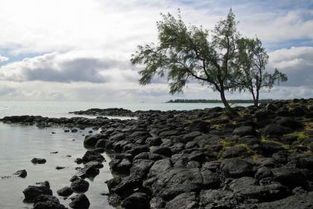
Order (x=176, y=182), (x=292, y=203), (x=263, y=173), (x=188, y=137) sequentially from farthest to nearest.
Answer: (x=188, y=137) → (x=176, y=182) → (x=263, y=173) → (x=292, y=203)

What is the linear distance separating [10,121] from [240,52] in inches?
2062

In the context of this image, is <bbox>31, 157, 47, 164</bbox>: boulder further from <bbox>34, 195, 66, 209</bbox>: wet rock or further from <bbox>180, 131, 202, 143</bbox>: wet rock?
<bbox>34, 195, 66, 209</bbox>: wet rock

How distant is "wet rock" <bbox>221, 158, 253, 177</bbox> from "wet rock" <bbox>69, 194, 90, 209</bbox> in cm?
615

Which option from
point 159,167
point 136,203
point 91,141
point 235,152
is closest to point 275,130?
point 235,152

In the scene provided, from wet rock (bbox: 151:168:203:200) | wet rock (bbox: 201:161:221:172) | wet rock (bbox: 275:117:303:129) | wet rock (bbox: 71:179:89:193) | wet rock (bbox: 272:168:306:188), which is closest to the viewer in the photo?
wet rock (bbox: 272:168:306:188)

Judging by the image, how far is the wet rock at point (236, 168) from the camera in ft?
54.1

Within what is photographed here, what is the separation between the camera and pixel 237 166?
17078 mm

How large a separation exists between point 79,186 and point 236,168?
7.64 m

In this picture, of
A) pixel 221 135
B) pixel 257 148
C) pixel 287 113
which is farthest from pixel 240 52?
pixel 257 148

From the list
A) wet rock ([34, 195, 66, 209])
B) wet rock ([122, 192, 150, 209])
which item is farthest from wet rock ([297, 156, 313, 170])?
wet rock ([34, 195, 66, 209])

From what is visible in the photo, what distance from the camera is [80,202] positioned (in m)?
15.9

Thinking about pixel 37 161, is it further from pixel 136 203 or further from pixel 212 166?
pixel 212 166

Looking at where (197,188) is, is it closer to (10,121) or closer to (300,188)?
(300,188)

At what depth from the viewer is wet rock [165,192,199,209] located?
45.0 ft
